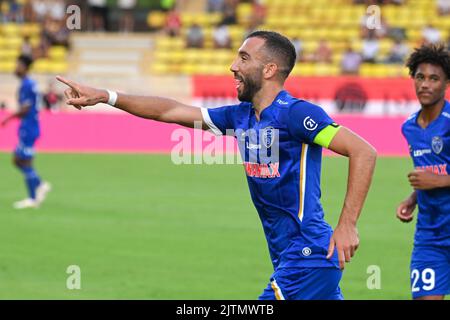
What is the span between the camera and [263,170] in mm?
6242

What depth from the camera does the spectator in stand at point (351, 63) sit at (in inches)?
1227

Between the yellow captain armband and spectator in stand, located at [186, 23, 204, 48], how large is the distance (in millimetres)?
29340

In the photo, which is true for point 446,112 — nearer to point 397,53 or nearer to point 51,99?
point 51,99

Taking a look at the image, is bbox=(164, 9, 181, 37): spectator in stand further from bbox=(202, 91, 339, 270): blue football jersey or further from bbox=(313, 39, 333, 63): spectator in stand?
bbox=(202, 91, 339, 270): blue football jersey

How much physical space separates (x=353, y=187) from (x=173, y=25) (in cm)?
3036

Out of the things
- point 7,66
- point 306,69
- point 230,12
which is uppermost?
point 230,12

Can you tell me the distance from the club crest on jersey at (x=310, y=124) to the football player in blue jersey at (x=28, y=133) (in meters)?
10.9

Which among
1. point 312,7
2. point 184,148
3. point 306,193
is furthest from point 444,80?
point 312,7

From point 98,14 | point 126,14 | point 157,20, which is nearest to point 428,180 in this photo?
point 157,20

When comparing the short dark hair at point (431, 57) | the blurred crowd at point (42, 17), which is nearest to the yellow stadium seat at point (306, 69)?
the blurred crowd at point (42, 17)

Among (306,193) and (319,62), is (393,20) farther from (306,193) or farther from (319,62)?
(306,193)

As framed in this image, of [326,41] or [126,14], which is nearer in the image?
[326,41]

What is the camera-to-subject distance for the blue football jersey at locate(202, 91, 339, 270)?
6.12 metres
